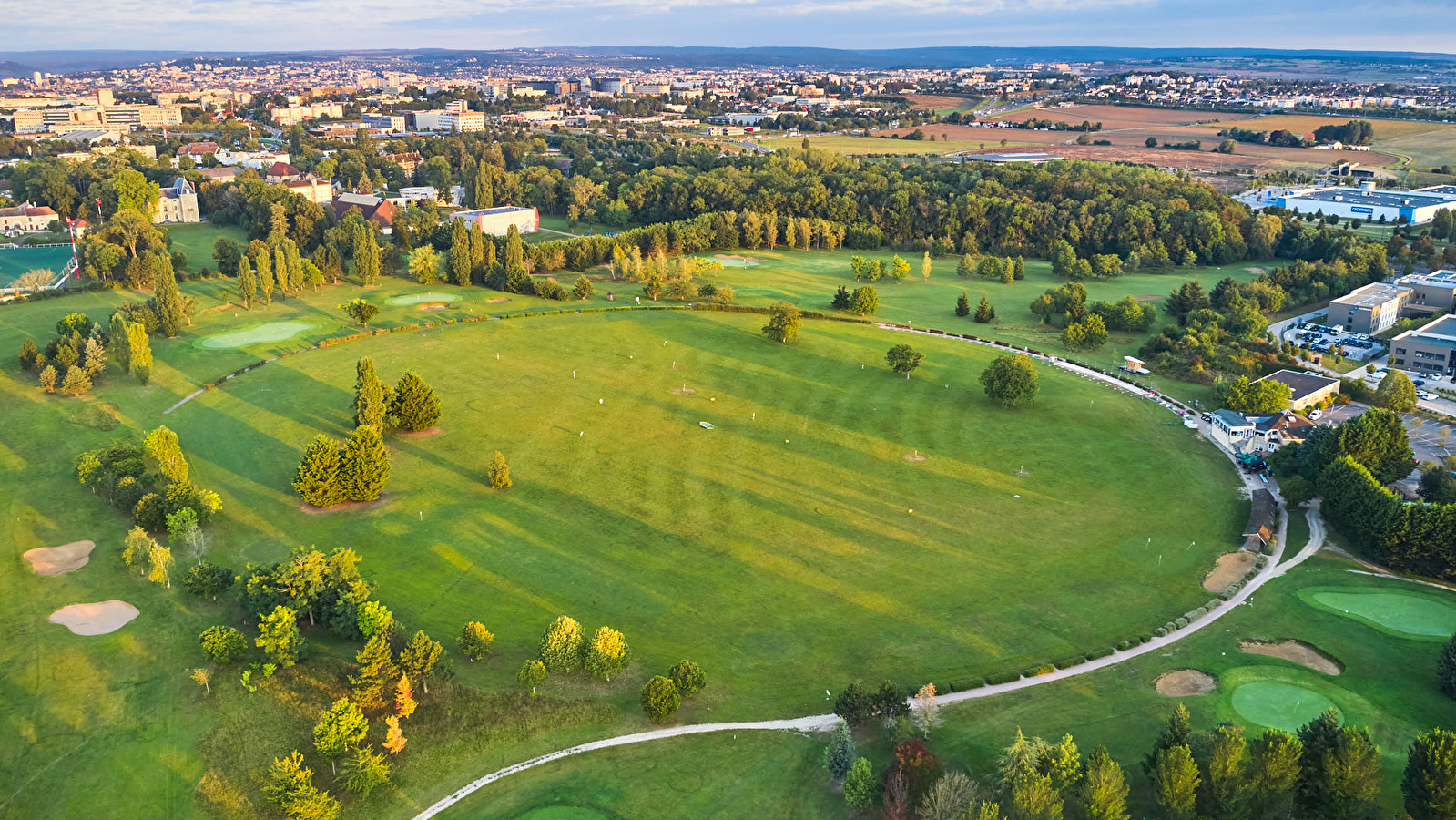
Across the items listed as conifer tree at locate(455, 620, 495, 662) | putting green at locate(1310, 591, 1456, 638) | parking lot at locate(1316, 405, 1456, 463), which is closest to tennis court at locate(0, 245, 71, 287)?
conifer tree at locate(455, 620, 495, 662)

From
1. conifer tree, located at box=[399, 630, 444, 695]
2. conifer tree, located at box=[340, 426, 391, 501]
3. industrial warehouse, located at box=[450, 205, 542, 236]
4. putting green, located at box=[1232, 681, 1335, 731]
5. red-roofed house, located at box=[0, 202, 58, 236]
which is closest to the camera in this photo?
putting green, located at box=[1232, 681, 1335, 731]

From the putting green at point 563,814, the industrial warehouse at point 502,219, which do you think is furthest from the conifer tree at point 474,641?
the industrial warehouse at point 502,219

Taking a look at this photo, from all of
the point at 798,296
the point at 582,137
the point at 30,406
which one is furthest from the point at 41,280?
the point at 582,137

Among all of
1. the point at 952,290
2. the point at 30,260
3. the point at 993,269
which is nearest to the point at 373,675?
the point at 952,290

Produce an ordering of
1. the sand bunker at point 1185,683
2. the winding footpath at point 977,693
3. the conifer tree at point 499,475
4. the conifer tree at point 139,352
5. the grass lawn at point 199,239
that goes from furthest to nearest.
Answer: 1. the grass lawn at point 199,239
2. the conifer tree at point 139,352
3. the conifer tree at point 499,475
4. the sand bunker at point 1185,683
5. the winding footpath at point 977,693

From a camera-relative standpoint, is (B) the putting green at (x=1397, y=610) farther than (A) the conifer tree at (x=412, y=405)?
No

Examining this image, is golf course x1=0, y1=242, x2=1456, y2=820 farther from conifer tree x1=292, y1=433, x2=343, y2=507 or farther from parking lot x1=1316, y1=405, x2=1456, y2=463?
parking lot x1=1316, y1=405, x2=1456, y2=463

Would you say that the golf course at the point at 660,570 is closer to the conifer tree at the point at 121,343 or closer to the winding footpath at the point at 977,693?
the winding footpath at the point at 977,693
